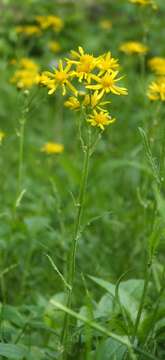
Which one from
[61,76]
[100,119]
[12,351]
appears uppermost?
[61,76]

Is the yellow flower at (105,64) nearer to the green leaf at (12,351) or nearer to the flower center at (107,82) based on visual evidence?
the flower center at (107,82)

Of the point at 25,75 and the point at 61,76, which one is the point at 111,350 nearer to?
the point at 61,76

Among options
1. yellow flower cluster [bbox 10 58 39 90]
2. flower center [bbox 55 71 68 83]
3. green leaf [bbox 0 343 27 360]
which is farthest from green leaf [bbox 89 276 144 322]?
yellow flower cluster [bbox 10 58 39 90]

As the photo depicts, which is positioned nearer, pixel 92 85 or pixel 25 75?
pixel 92 85

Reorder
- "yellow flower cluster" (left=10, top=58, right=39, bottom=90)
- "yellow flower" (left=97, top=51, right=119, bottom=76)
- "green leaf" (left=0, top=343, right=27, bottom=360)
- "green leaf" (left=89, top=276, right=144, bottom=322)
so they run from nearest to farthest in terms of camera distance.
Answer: "green leaf" (left=0, top=343, right=27, bottom=360) → "yellow flower" (left=97, top=51, right=119, bottom=76) → "green leaf" (left=89, top=276, right=144, bottom=322) → "yellow flower cluster" (left=10, top=58, right=39, bottom=90)

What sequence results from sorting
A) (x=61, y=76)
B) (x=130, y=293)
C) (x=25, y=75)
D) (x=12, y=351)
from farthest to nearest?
(x=25, y=75), (x=130, y=293), (x=61, y=76), (x=12, y=351)

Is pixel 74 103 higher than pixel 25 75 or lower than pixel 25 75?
→ lower

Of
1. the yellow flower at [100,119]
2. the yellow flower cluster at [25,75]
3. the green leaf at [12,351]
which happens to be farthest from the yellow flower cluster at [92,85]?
the yellow flower cluster at [25,75]

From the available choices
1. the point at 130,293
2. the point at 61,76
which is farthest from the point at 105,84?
the point at 130,293

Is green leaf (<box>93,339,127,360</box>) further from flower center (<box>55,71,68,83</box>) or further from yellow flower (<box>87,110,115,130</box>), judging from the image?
Result: flower center (<box>55,71,68,83</box>)

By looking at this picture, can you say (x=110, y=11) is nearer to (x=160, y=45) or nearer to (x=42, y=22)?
(x=160, y=45)

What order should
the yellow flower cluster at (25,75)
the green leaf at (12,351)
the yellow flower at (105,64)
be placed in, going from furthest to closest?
the yellow flower cluster at (25,75), the yellow flower at (105,64), the green leaf at (12,351)

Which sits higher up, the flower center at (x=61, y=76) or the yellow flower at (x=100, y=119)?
the flower center at (x=61, y=76)

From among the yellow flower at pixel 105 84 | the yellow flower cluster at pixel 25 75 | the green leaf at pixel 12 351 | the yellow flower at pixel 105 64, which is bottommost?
the green leaf at pixel 12 351
